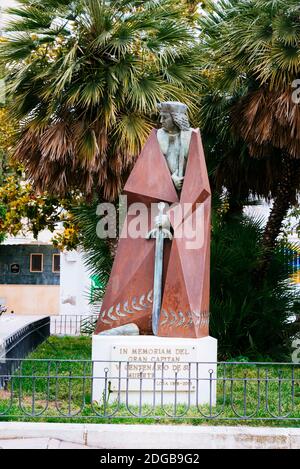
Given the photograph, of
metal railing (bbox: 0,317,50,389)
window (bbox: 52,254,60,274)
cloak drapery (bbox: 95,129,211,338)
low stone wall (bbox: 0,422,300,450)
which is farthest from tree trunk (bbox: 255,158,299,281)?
window (bbox: 52,254,60,274)

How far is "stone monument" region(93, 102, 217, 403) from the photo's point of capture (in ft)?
28.3

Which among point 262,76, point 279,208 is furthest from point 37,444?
point 279,208

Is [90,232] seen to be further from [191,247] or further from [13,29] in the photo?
[191,247]

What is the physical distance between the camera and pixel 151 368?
858 centimetres

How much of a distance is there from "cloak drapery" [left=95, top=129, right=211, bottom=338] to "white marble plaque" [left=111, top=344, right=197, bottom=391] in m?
0.27

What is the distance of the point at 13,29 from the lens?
14.4m

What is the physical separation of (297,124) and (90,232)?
15.6 feet

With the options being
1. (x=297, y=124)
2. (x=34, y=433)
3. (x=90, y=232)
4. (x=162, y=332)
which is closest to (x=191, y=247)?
(x=162, y=332)

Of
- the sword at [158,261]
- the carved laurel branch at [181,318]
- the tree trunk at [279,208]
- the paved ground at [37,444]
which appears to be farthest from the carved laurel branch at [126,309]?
the tree trunk at [279,208]

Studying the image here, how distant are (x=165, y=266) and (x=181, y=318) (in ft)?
2.19

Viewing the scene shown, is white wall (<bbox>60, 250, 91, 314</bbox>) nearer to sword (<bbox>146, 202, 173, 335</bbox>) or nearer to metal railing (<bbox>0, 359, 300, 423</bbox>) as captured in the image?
metal railing (<bbox>0, 359, 300, 423</bbox>)

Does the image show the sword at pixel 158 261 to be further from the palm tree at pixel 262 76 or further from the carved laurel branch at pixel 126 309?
the palm tree at pixel 262 76

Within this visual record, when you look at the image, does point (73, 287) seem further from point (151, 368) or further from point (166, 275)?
point (151, 368)

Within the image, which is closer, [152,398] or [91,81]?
[152,398]
